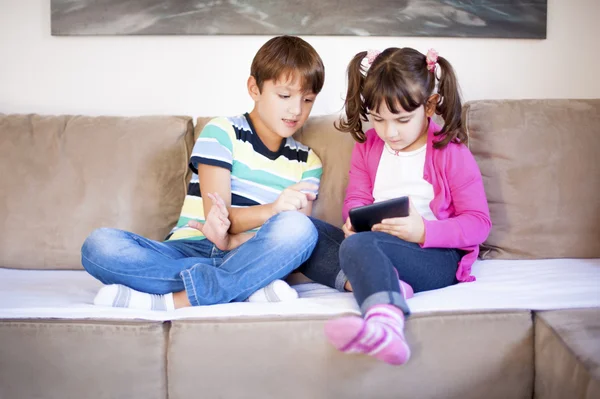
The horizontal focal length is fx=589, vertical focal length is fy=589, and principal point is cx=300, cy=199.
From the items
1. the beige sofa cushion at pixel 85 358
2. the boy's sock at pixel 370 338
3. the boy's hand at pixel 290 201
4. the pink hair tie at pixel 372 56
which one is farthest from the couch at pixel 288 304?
the pink hair tie at pixel 372 56

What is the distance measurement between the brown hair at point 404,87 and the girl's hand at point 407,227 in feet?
0.85

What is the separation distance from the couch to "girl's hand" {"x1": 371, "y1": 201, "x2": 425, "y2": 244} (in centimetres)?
16

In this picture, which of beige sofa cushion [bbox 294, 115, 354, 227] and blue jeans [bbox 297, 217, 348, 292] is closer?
blue jeans [bbox 297, 217, 348, 292]

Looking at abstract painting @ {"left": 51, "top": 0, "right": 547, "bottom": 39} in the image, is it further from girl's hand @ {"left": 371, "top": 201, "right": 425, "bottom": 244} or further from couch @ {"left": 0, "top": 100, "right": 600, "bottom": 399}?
girl's hand @ {"left": 371, "top": 201, "right": 425, "bottom": 244}

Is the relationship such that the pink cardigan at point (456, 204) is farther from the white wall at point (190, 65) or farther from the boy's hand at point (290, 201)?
the white wall at point (190, 65)

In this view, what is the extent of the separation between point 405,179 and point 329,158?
0.32 metres

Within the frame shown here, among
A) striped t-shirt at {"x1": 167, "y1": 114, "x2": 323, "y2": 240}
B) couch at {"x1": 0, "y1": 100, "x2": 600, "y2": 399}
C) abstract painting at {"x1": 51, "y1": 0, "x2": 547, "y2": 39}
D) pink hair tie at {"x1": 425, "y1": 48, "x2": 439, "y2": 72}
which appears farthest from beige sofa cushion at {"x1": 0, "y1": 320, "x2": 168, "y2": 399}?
abstract painting at {"x1": 51, "y1": 0, "x2": 547, "y2": 39}

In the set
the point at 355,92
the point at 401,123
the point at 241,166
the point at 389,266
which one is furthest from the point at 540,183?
the point at 241,166

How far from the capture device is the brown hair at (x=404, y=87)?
1.52 metres

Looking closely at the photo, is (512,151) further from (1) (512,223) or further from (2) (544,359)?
(2) (544,359)

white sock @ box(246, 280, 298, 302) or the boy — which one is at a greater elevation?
the boy

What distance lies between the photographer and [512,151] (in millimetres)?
1812

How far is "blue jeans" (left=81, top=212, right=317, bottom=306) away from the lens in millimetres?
1402

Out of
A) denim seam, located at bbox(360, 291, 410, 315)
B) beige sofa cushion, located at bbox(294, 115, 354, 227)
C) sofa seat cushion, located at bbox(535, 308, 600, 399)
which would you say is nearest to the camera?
sofa seat cushion, located at bbox(535, 308, 600, 399)
